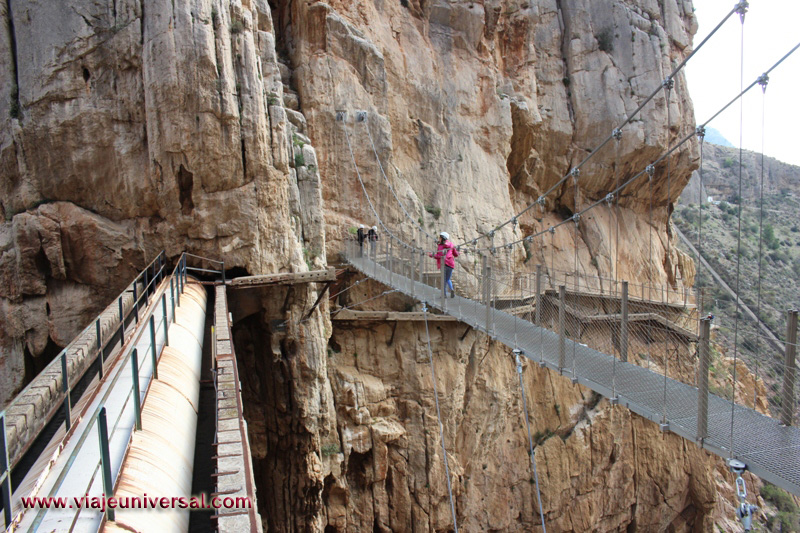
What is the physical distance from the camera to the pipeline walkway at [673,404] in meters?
3.51

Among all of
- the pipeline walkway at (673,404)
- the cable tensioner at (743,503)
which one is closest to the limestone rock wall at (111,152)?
the pipeline walkway at (673,404)

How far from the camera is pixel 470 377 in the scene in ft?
37.2

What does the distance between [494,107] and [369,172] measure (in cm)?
472

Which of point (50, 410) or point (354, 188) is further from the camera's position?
point (354, 188)

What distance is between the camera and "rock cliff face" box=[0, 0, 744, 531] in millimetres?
6449

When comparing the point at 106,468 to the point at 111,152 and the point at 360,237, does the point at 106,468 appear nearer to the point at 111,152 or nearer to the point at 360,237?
the point at 111,152

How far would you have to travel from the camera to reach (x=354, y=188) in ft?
35.3

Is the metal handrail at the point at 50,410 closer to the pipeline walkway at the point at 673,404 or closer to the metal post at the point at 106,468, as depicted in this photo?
the metal post at the point at 106,468

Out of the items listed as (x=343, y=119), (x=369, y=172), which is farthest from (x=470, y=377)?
(x=343, y=119)

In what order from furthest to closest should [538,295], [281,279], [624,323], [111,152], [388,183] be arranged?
[388,183] → [281,279] → [111,152] → [538,295] → [624,323]

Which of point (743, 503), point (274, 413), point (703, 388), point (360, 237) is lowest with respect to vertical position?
point (274, 413)

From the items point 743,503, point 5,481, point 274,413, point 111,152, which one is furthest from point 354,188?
point 5,481

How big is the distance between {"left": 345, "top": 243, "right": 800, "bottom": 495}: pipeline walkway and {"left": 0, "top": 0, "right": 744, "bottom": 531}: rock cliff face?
3129 millimetres

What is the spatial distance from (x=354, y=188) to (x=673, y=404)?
7.59 meters
